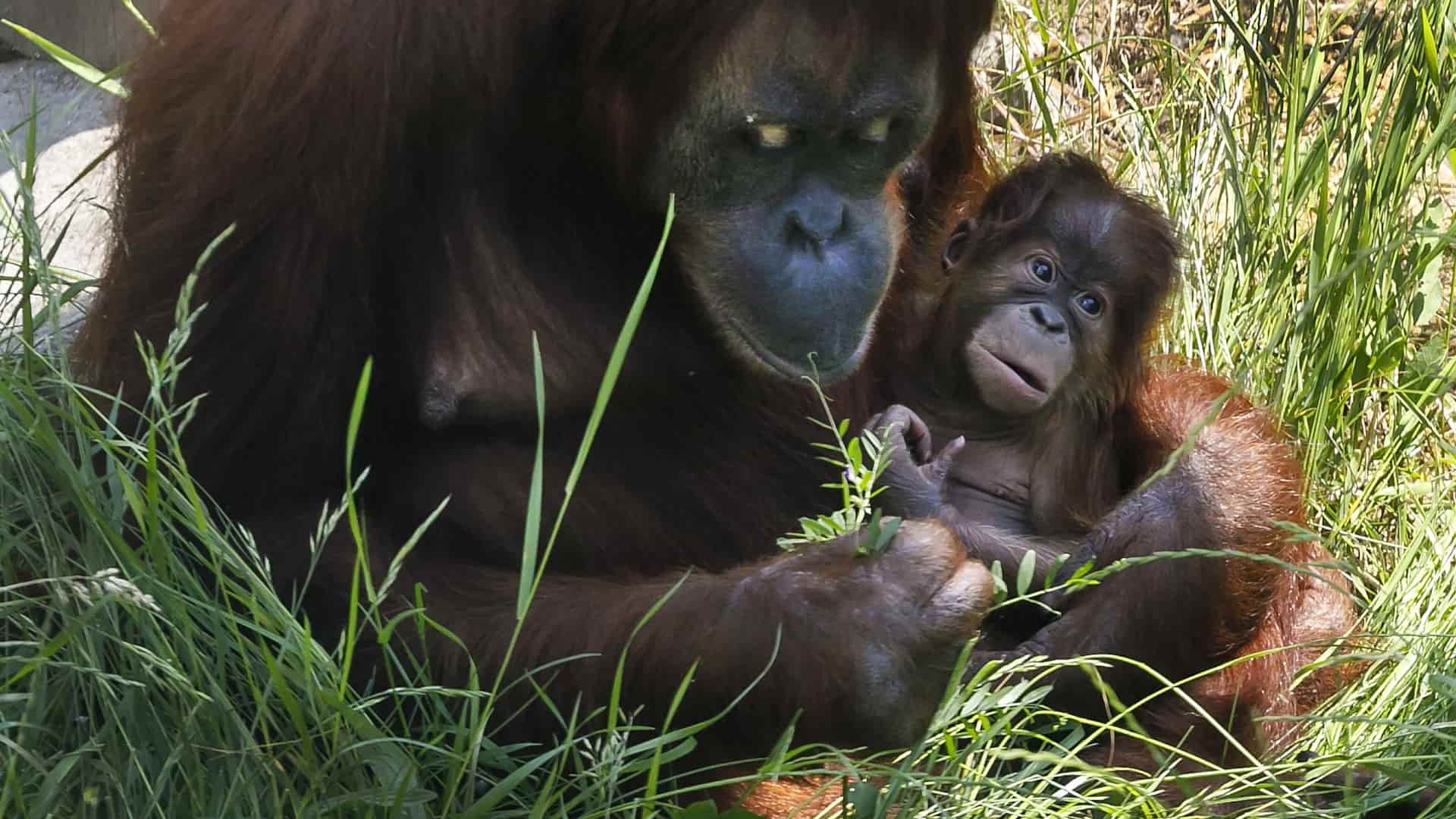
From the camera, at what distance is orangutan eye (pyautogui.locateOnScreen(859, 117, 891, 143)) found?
2283mm

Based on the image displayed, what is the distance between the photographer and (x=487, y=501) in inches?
95.0

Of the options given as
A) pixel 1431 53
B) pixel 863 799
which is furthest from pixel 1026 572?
pixel 1431 53

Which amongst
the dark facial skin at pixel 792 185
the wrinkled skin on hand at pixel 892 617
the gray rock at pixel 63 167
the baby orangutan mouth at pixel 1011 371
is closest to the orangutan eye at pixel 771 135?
the dark facial skin at pixel 792 185

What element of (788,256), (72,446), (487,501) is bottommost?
(487,501)

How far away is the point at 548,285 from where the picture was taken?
2.38 m

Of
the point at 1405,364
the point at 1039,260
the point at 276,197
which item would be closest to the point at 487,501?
the point at 276,197

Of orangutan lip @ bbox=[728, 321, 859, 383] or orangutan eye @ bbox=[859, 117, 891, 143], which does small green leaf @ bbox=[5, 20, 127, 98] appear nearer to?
orangutan lip @ bbox=[728, 321, 859, 383]

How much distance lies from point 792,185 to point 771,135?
87 mm

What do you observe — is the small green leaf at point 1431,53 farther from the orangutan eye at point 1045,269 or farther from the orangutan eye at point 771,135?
the orangutan eye at point 771,135

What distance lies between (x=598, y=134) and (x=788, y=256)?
30 cm

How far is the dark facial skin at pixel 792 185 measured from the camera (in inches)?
87.4

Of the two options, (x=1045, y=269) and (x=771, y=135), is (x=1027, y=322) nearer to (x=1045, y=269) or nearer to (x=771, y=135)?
(x=1045, y=269)

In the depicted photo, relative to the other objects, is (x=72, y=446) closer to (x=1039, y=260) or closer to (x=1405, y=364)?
(x=1039, y=260)

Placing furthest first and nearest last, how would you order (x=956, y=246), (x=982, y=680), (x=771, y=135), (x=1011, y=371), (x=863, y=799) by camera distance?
(x=956, y=246) → (x=1011, y=371) → (x=982, y=680) → (x=771, y=135) → (x=863, y=799)
